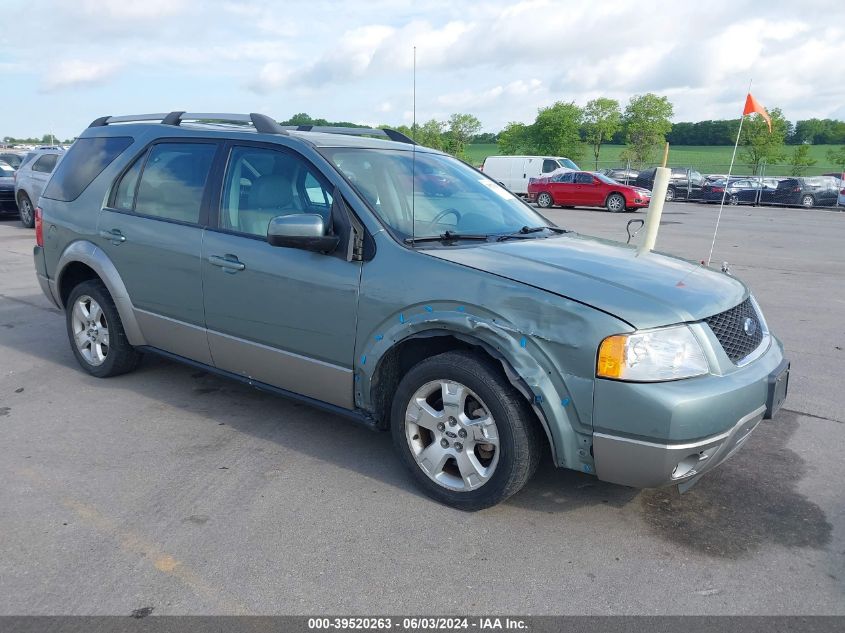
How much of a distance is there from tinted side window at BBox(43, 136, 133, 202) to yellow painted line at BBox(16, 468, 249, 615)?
8.25 feet

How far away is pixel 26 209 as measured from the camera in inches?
645

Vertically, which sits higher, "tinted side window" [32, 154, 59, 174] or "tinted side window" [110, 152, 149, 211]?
"tinted side window" [110, 152, 149, 211]

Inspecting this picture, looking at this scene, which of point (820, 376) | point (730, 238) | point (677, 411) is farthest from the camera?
point (730, 238)

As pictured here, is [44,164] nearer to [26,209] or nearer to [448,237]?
[26,209]

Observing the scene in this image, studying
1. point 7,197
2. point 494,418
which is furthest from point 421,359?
point 7,197

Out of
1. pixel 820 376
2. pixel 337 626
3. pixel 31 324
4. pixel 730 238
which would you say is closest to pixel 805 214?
pixel 730 238

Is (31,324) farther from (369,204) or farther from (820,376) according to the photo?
(820,376)

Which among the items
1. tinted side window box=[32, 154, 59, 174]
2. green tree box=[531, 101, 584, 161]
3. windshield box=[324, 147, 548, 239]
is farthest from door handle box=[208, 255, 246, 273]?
green tree box=[531, 101, 584, 161]

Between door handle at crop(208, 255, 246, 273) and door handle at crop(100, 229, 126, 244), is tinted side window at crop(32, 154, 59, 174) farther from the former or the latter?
door handle at crop(208, 255, 246, 273)

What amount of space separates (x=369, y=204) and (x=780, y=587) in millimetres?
2603

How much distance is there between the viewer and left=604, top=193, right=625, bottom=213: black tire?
86.2ft

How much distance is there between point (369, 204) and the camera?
3883 mm

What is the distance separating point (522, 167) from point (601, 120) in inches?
1614

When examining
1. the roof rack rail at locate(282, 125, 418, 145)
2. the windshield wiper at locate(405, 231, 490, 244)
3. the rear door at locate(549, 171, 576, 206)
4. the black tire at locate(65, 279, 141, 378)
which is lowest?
the rear door at locate(549, 171, 576, 206)
